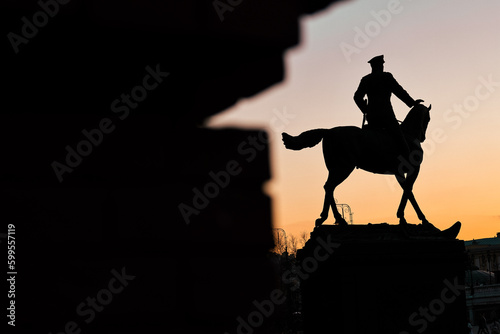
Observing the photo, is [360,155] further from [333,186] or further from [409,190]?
[409,190]

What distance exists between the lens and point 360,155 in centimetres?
1239

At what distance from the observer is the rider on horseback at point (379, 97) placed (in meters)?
12.6

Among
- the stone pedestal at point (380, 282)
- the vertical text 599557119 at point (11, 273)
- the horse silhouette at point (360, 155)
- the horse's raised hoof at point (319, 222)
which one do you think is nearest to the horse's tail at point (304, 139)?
the horse silhouette at point (360, 155)

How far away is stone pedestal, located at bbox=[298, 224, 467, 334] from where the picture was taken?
36.8ft

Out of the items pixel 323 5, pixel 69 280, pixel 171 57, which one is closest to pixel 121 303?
pixel 69 280

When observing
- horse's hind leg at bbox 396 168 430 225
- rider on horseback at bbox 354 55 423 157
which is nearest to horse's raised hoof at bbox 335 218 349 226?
horse's hind leg at bbox 396 168 430 225

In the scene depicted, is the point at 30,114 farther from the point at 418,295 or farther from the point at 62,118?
the point at 418,295

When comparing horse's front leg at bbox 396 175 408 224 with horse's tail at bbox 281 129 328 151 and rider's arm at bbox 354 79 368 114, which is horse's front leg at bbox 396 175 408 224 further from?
horse's tail at bbox 281 129 328 151

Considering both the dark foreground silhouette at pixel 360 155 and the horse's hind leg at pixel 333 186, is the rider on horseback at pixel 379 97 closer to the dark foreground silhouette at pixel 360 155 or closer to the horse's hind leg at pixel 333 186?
the dark foreground silhouette at pixel 360 155

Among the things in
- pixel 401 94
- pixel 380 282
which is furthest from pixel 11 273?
pixel 401 94

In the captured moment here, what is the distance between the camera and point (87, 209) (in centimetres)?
224

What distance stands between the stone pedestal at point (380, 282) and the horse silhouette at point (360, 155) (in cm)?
54

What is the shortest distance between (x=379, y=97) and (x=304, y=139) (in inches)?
65.1

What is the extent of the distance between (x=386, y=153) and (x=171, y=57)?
34.5ft
